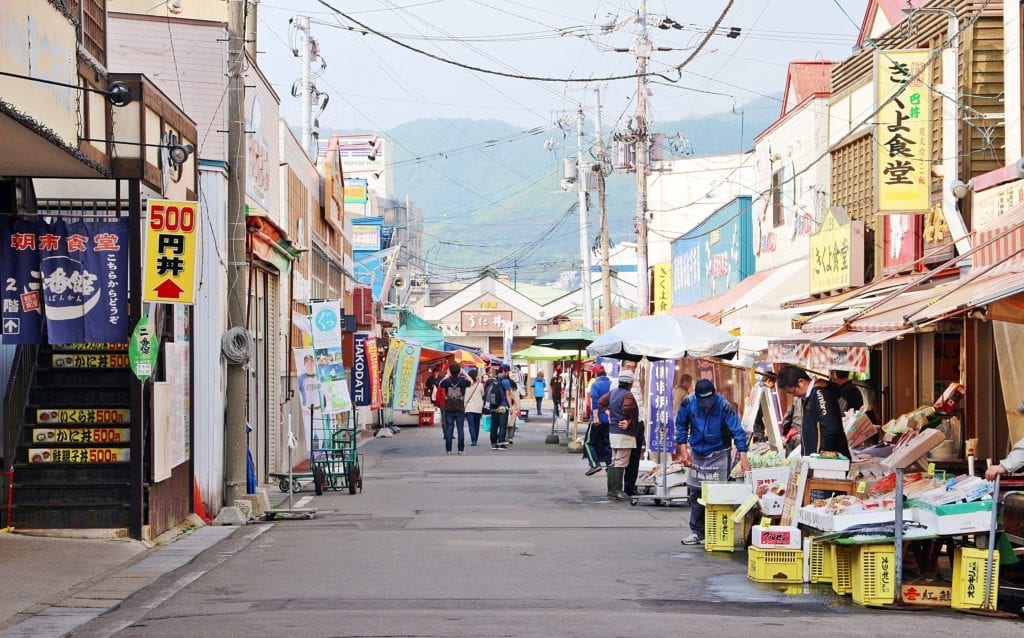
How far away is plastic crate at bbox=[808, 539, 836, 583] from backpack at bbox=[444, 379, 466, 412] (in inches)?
751

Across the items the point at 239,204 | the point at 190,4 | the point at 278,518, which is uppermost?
the point at 190,4

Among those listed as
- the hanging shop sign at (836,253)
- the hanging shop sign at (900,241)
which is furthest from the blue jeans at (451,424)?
the hanging shop sign at (900,241)

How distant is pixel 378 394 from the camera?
3794cm

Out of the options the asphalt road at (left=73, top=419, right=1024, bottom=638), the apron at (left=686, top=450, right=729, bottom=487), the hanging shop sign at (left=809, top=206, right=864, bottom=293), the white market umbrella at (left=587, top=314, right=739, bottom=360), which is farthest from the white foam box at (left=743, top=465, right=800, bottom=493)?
the hanging shop sign at (left=809, top=206, right=864, bottom=293)

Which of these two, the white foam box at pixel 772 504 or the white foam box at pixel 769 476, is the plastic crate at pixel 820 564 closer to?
the white foam box at pixel 772 504

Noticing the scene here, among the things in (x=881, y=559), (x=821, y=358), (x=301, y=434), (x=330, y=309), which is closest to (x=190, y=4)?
(x=301, y=434)

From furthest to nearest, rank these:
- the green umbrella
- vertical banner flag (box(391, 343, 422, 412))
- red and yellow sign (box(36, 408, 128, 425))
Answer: the green umbrella
vertical banner flag (box(391, 343, 422, 412))
red and yellow sign (box(36, 408, 128, 425))

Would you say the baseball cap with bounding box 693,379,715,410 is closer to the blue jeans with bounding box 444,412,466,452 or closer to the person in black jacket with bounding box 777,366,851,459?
the person in black jacket with bounding box 777,366,851,459

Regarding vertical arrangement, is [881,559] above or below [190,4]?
below

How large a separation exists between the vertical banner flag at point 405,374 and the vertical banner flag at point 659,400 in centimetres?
1413

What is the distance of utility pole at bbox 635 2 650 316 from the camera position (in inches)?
1303

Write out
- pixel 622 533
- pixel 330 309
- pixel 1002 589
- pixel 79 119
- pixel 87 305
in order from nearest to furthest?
pixel 1002 589
pixel 79 119
pixel 87 305
pixel 622 533
pixel 330 309

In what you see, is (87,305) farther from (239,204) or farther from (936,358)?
(936,358)

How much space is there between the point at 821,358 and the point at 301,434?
1549 cm
